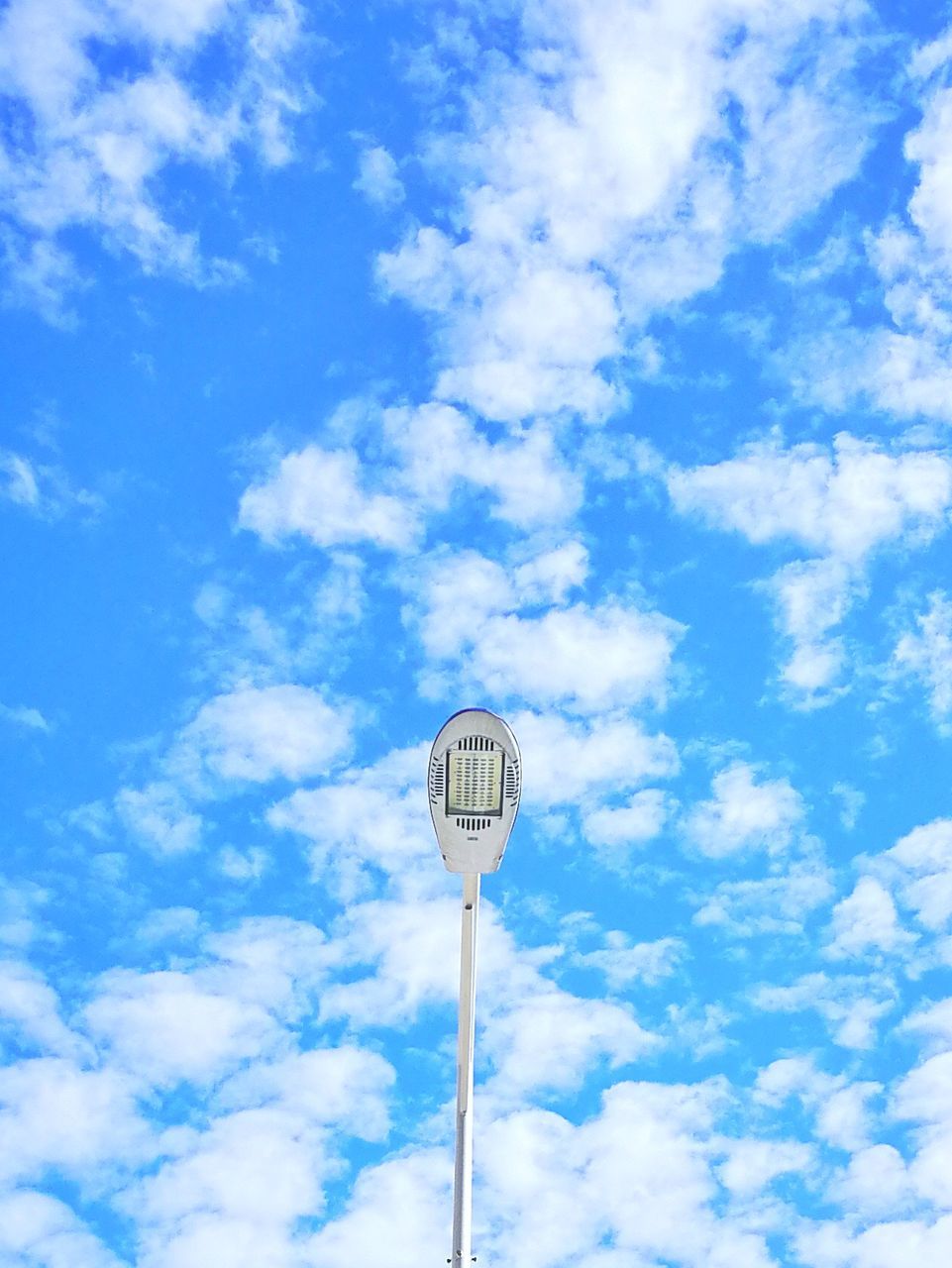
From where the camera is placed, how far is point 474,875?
14.6 meters

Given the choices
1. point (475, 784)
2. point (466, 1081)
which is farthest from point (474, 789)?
point (466, 1081)

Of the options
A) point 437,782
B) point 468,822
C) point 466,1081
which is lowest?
point 466,1081

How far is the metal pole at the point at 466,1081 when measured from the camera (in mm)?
13430

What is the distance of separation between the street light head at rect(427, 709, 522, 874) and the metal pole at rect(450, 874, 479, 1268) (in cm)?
46

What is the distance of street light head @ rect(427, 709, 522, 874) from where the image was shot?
13.4 m

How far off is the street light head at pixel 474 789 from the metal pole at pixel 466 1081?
1.50 ft

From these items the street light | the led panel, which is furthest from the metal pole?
the led panel

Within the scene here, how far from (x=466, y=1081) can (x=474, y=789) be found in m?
2.96

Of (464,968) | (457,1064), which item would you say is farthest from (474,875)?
(457,1064)

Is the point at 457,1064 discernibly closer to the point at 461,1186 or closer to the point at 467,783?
the point at 461,1186

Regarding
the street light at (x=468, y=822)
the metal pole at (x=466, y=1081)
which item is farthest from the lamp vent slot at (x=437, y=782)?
the metal pole at (x=466, y=1081)

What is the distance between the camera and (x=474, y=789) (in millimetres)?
13789

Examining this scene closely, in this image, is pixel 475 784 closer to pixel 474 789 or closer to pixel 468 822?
pixel 474 789

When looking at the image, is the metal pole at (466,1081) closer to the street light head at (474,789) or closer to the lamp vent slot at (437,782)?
the street light head at (474,789)
